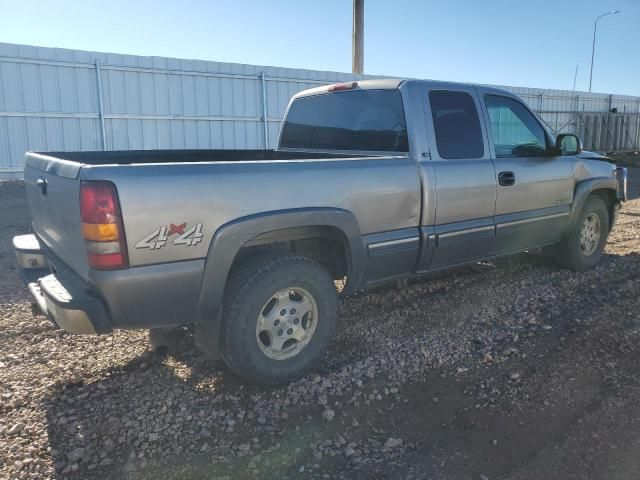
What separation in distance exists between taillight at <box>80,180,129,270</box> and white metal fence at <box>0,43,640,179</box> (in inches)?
466

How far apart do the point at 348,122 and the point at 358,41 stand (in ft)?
49.5

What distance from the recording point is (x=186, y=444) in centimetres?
283

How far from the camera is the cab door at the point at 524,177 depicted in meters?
4.67

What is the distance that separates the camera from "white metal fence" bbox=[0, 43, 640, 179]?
12.8 meters

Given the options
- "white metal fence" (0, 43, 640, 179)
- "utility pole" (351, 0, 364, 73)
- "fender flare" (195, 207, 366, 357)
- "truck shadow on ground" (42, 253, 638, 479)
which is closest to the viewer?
"truck shadow on ground" (42, 253, 638, 479)

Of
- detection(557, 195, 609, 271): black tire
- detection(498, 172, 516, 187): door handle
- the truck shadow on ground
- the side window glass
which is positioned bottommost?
the truck shadow on ground

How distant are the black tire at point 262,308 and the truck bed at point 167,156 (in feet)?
4.59

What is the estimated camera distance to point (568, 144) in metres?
5.34

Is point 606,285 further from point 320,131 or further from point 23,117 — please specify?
point 23,117

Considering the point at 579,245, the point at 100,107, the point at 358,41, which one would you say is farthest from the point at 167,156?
the point at 358,41

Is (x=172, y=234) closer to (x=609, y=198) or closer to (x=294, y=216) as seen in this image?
(x=294, y=216)

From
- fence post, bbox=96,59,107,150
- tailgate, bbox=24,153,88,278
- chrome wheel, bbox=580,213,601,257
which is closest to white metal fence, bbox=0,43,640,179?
fence post, bbox=96,59,107,150

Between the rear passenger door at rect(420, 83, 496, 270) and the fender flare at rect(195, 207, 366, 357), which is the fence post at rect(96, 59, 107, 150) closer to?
the rear passenger door at rect(420, 83, 496, 270)

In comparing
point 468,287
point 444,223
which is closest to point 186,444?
point 444,223
